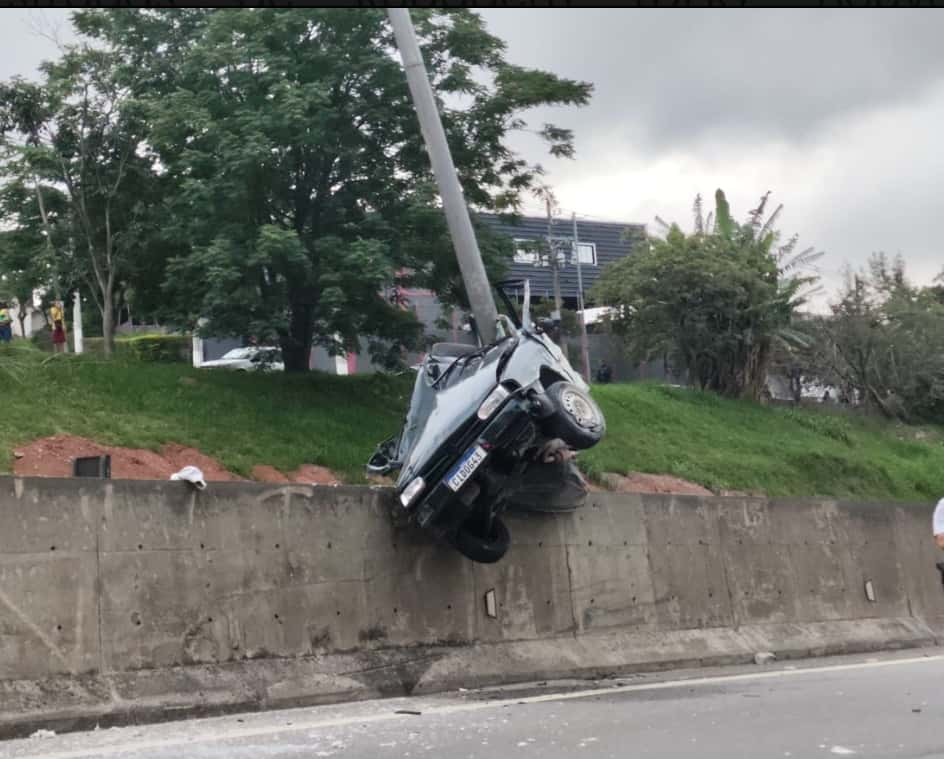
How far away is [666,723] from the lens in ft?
25.4

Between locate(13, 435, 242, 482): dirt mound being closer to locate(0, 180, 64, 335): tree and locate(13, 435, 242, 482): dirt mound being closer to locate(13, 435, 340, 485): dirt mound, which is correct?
locate(13, 435, 340, 485): dirt mound

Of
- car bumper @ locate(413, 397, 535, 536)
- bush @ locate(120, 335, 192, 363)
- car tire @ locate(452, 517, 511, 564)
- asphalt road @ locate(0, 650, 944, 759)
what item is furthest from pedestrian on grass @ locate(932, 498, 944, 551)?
bush @ locate(120, 335, 192, 363)

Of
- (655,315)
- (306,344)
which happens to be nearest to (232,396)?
(306,344)

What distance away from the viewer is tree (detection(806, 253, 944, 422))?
108ft

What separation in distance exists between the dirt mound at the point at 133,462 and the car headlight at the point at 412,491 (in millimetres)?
3373

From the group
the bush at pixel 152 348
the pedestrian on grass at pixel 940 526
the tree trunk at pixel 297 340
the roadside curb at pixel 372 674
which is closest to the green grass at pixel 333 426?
the tree trunk at pixel 297 340

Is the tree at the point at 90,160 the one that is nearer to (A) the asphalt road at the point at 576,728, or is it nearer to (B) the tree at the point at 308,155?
(B) the tree at the point at 308,155

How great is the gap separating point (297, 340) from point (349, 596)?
8650 millimetres

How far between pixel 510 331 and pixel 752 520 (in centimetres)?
463

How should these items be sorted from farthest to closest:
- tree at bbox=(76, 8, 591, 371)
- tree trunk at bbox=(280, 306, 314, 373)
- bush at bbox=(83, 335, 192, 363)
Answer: bush at bbox=(83, 335, 192, 363) < tree trunk at bbox=(280, 306, 314, 373) < tree at bbox=(76, 8, 591, 371)

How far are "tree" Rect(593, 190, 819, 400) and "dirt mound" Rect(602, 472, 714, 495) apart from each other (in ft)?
26.8

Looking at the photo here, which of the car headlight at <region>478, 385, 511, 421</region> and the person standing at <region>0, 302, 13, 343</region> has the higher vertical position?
the person standing at <region>0, 302, 13, 343</region>

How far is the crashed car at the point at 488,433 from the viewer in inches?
334

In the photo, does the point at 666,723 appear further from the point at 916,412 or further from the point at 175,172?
the point at 916,412
